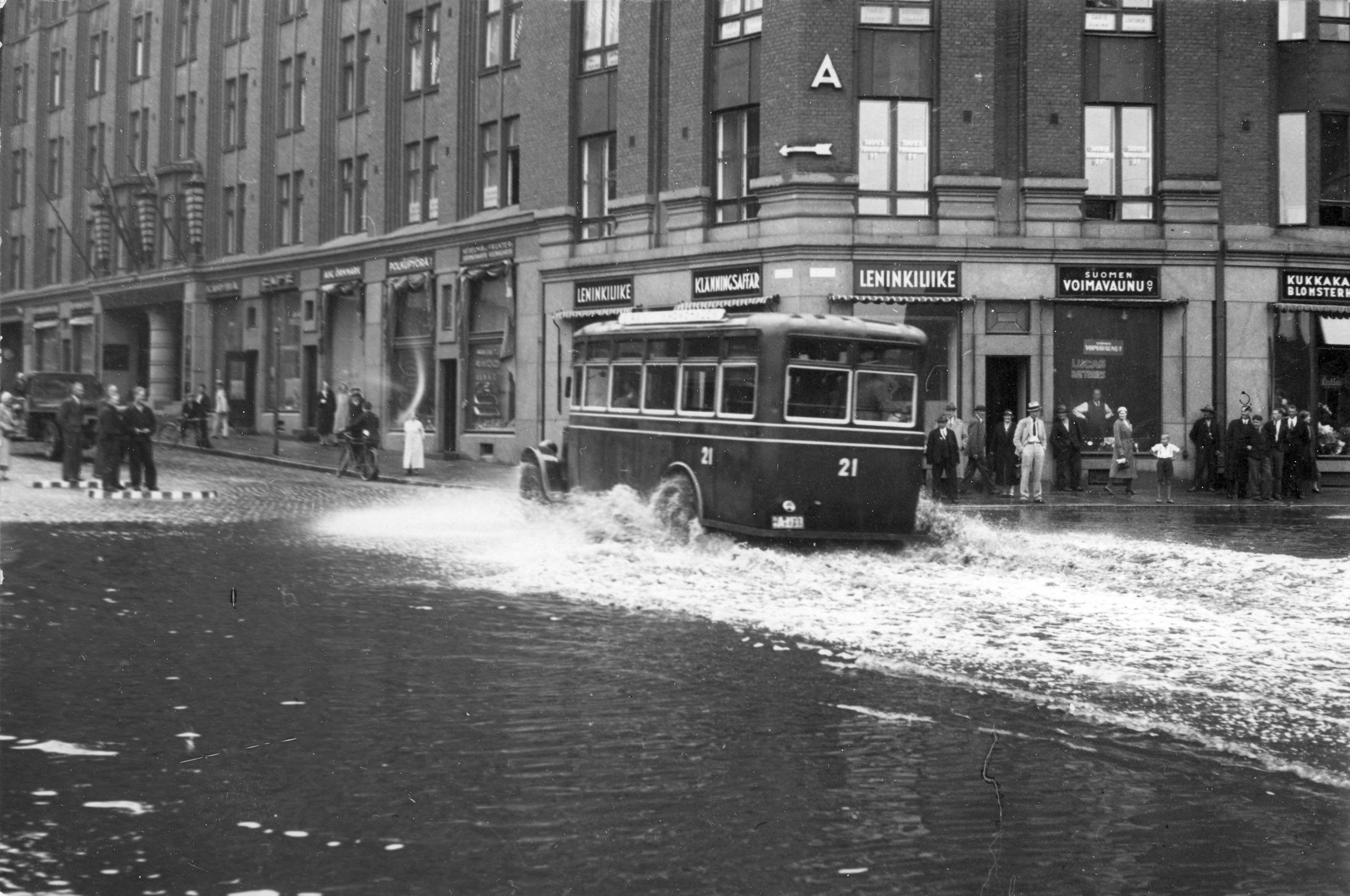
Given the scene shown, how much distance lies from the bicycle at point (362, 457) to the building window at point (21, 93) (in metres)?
9.24

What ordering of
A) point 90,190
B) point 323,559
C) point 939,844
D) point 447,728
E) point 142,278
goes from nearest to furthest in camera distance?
1. point 939,844
2. point 447,728
3. point 323,559
4. point 90,190
5. point 142,278

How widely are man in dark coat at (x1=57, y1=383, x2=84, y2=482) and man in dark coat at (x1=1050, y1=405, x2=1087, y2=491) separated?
1812cm

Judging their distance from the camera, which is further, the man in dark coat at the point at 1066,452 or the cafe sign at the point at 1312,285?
the cafe sign at the point at 1312,285

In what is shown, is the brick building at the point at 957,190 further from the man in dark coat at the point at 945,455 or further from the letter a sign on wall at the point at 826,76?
the man in dark coat at the point at 945,455

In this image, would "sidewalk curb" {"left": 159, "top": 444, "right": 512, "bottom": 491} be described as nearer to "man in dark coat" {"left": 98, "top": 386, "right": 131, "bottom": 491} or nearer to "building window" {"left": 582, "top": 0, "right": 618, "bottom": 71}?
"man in dark coat" {"left": 98, "top": 386, "right": 131, "bottom": 491}

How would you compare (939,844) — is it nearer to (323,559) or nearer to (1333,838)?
(1333,838)

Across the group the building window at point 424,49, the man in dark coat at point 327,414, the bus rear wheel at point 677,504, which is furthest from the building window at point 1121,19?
the man in dark coat at point 327,414

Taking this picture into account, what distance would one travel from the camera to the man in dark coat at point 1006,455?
2934 centimetres

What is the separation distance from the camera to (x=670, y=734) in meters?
6.98

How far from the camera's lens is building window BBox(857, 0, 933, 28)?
98.9 ft

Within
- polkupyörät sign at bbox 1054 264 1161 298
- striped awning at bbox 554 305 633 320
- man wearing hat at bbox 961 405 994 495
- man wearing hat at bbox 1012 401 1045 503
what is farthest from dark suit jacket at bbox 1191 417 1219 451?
striped awning at bbox 554 305 633 320

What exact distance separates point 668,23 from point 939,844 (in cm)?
2977

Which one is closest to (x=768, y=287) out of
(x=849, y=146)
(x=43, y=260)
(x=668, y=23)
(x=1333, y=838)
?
(x=849, y=146)

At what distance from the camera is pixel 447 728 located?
7.06 meters
